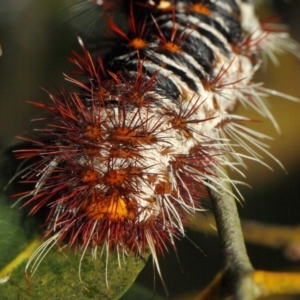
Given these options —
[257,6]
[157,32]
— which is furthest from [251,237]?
[257,6]

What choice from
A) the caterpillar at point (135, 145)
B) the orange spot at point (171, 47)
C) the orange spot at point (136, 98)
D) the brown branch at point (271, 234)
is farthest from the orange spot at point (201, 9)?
the brown branch at point (271, 234)

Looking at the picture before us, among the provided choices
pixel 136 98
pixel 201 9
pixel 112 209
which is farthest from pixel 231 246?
pixel 201 9

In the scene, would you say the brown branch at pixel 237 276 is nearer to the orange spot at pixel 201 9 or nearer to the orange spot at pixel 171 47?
the orange spot at pixel 171 47

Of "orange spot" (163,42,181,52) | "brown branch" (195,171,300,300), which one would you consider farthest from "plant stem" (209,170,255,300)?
"orange spot" (163,42,181,52)

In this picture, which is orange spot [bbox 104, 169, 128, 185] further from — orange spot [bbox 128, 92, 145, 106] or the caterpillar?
orange spot [bbox 128, 92, 145, 106]

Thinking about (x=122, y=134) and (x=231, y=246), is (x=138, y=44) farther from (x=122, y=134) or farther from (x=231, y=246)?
(x=231, y=246)

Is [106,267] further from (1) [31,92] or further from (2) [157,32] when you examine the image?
(1) [31,92]
